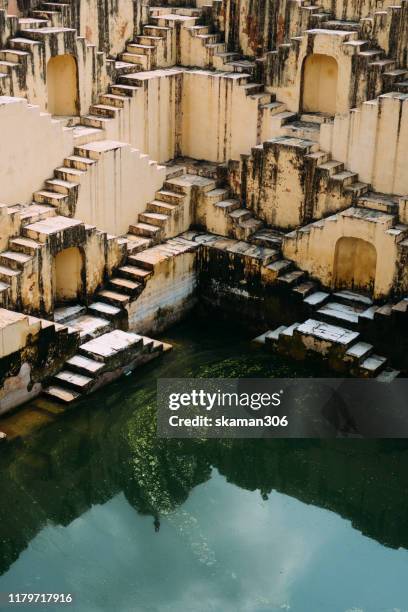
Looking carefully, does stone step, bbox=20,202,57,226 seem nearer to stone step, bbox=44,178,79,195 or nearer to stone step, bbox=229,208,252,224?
stone step, bbox=44,178,79,195

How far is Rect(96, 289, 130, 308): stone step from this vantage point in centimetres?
1547

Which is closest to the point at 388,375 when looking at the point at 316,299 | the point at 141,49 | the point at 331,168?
the point at 316,299

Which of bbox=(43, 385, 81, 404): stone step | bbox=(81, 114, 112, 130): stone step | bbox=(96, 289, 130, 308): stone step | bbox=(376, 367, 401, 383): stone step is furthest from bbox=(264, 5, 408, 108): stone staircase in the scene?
bbox=(43, 385, 81, 404): stone step

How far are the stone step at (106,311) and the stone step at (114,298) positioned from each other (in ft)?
0.27

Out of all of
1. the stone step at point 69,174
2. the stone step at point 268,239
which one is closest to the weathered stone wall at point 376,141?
the stone step at point 268,239

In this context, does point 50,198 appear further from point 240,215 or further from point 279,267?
point 279,267

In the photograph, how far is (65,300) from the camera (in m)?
15.4

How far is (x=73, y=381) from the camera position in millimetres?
14164

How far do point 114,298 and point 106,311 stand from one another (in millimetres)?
301

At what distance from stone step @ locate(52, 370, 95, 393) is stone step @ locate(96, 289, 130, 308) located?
161 cm

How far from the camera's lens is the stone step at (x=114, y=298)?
15.5 metres

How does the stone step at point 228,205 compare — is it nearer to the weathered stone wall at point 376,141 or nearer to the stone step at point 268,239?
the stone step at point 268,239

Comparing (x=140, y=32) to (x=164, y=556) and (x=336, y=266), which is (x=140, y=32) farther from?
(x=164, y=556)

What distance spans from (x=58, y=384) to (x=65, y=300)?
1.70m
